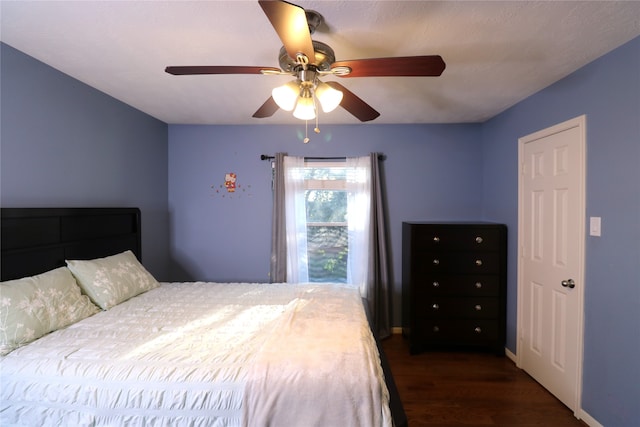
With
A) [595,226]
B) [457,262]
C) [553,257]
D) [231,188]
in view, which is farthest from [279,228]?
[595,226]

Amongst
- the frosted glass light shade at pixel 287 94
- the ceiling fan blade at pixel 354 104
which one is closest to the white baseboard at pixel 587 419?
the ceiling fan blade at pixel 354 104

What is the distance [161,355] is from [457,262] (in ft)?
8.45

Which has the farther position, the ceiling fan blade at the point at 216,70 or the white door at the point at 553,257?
the white door at the point at 553,257

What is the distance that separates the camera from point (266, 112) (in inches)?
73.3

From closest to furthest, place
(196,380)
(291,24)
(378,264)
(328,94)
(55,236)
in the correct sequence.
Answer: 1. (291,24)
2. (196,380)
3. (328,94)
4. (55,236)
5. (378,264)

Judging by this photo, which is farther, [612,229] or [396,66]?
[612,229]

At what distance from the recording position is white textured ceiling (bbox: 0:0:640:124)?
53.0 inches

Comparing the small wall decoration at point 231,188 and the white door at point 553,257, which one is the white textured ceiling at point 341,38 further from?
the small wall decoration at point 231,188

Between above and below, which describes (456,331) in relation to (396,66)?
below

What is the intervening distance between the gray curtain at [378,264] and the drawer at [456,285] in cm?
43

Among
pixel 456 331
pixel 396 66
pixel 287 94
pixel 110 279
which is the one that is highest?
pixel 396 66

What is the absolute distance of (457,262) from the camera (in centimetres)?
274

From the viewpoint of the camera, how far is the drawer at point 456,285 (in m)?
2.73

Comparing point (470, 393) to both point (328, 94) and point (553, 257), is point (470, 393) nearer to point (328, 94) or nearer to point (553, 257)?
point (553, 257)
